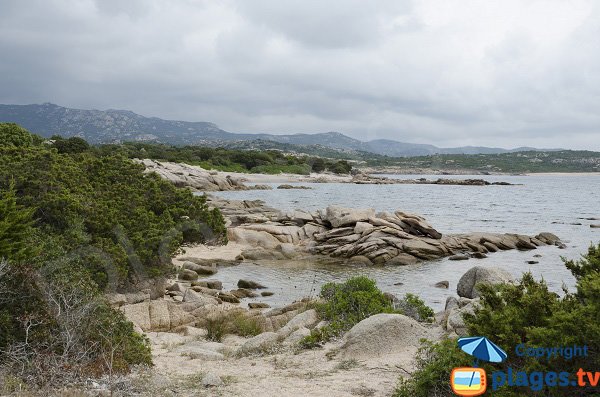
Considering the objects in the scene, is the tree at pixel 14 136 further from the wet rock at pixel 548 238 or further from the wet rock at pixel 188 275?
the wet rock at pixel 548 238

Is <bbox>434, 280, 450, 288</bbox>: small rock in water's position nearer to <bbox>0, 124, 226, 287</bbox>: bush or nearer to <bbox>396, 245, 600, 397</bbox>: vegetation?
<bbox>0, 124, 226, 287</bbox>: bush

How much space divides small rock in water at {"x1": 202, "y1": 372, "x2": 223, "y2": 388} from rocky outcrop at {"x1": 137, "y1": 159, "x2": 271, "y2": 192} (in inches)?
2495

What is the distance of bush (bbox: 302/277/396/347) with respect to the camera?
12172 millimetres

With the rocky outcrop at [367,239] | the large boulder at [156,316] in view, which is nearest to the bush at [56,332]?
the large boulder at [156,316]

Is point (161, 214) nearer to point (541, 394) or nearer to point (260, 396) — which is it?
point (260, 396)

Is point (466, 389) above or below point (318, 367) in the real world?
above

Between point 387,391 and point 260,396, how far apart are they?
6.83 ft

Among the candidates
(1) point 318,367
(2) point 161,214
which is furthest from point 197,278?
(1) point 318,367

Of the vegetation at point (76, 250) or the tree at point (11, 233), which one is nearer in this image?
the vegetation at point (76, 250)

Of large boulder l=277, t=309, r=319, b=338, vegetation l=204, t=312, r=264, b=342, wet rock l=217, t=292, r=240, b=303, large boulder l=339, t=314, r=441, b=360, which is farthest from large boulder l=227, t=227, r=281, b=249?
large boulder l=339, t=314, r=441, b=360

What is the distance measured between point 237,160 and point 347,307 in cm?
10785

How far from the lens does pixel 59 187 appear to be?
699 inches

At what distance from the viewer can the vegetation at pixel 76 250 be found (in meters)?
8.75

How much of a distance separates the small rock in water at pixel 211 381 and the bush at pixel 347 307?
118 inches
